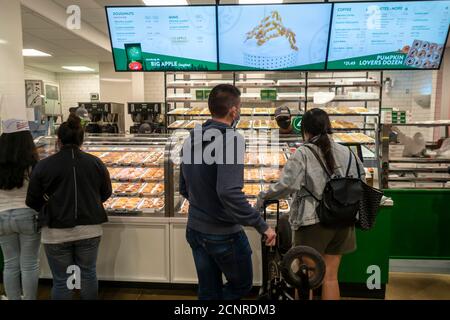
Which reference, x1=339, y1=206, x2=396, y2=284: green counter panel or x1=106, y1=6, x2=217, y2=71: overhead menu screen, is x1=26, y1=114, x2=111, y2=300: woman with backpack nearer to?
x1=106, y1=6, x2=217, y2=71: overhead menu screen

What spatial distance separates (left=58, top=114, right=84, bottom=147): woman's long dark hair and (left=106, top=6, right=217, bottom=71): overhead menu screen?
1.84 meters

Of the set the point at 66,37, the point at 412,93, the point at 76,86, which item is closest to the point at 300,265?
the point at 66,37

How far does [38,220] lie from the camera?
266 cm

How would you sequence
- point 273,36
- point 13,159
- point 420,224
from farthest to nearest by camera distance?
point 273,36 → point 420,224 → point 13,159

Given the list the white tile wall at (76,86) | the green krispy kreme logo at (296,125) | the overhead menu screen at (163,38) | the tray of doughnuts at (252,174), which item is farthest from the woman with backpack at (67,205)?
the white tile wall at (76,86)

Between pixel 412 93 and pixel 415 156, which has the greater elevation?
pixel 412 93

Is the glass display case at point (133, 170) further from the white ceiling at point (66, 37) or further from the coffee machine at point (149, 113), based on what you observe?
the white ceiling at point (66, 37)

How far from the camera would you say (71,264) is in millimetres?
2666

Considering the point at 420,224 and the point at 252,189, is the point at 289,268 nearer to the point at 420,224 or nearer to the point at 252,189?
the point at 252,189

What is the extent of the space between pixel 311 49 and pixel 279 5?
0.63 metres

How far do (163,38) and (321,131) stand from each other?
258 cm

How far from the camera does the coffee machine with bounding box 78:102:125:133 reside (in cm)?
737

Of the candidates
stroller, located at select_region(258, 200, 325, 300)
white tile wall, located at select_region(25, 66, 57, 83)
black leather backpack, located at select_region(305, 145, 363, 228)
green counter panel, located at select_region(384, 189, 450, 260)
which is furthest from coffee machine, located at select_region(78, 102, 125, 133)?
white tile wall, located at select_region(25, 66, 57, 83)

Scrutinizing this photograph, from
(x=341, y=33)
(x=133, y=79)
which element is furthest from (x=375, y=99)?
(x=133, y=79)
